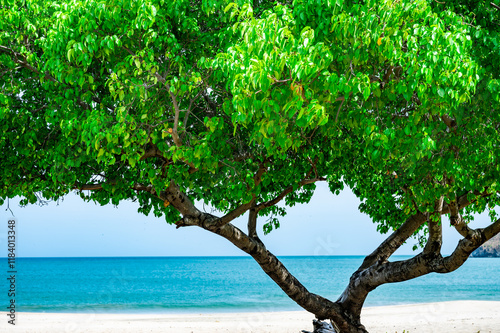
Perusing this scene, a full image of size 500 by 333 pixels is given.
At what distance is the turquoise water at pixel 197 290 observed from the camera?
51781mm

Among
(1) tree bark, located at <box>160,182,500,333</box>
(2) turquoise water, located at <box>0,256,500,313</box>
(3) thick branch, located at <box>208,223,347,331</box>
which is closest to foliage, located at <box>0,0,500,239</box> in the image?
(1) tree bark, located at <box>160,182,500,333</box>

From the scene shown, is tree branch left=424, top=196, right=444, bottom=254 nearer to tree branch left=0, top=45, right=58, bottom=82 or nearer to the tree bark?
the tree bark

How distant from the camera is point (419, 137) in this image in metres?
7.02

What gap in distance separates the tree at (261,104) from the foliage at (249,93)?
3cm

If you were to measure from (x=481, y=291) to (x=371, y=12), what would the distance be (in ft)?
194

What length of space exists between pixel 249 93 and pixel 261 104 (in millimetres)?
187

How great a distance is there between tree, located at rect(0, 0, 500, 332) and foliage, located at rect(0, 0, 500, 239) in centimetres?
3

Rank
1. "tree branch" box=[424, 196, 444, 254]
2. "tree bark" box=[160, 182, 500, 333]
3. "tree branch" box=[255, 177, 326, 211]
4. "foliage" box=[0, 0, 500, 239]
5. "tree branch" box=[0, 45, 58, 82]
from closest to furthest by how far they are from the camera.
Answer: "foliage" box=[0, 0, 500, 239] < "tree branch" box=[0, 45, 58, 82] < "tree bark" box=[160, 182, 500, 333] < "tree branch" box=[255, 177, 326, 211] < "tree branch" box=[424, 196, 444, 254]

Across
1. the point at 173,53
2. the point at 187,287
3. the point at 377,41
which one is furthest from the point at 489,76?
the point at 187,287

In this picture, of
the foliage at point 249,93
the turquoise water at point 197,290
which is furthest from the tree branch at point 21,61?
the turquoise water at point 197,290

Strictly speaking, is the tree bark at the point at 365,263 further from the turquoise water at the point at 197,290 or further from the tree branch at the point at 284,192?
the turquoise water at the point at 197,290

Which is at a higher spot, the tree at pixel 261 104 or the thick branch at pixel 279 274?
the tree at pixel 261 104

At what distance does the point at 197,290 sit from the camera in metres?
64.0

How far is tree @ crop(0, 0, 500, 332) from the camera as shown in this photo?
6.17 metres
